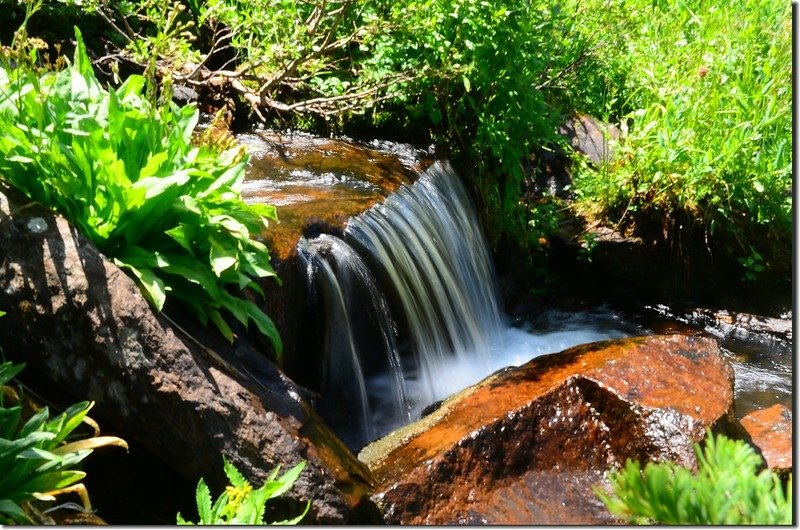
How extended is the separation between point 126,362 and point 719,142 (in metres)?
5.03

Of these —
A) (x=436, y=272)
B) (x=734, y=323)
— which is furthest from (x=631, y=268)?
(x=436, y=272)

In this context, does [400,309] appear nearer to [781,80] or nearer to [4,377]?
[4,377]

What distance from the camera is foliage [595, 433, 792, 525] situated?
143 centimetres

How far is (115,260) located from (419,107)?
400 cm

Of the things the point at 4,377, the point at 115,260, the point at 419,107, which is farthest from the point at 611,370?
the point at 419,107

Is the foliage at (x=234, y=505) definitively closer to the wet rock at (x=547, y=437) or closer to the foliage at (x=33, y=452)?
the foliage at (x=33, y=452)

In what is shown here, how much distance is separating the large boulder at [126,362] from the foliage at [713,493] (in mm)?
1724

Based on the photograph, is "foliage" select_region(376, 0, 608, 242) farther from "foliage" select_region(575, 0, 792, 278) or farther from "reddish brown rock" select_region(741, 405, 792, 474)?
"reddish brown rock" select_region(741, 405, 792, 474)

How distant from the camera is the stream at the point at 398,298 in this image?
4340 millimetres

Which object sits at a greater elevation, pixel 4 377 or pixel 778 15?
pixel 778 15

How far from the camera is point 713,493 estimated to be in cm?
143

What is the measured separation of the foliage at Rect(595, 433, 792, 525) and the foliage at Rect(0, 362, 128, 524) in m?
1.68

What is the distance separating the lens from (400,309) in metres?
4.88

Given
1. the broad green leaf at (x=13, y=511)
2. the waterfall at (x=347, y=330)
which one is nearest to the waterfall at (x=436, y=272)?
the waterfall at (x=347, y=330)
